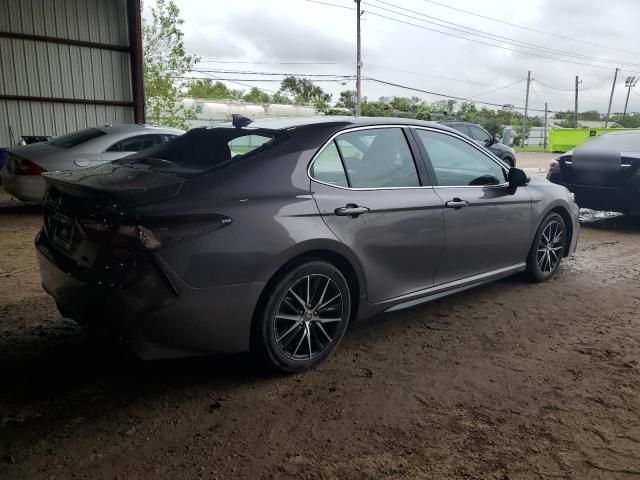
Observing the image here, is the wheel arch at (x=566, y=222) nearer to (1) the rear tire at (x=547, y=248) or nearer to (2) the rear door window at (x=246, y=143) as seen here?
(1) the rear tire at (x=547, y=248)

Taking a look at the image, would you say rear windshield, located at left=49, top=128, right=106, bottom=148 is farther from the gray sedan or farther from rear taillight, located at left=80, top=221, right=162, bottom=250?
rear taillight, located at left=80, top=221, right=162, bottom=250

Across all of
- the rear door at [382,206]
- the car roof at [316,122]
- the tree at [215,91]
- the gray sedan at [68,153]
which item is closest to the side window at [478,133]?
the gray sedan at [68,153]

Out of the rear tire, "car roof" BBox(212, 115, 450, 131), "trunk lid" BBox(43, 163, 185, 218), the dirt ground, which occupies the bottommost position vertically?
the dirt ground

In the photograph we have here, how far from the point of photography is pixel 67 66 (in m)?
12.6

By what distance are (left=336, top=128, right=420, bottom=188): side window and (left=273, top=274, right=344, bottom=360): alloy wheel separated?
704mm

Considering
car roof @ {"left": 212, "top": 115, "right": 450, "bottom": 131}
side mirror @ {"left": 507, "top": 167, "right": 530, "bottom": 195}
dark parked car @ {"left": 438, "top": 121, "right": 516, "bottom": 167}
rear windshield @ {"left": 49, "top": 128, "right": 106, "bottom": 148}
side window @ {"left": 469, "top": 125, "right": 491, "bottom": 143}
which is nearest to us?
car roof @ {"left": 212, "top": 115, "right": 450, "bottom": 131}

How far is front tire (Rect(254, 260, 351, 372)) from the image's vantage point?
2.97 meters

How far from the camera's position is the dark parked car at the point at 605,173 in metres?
Answer: 7.45

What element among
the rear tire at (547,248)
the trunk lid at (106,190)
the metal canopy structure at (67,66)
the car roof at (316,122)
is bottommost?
the rear tire at (547,248)

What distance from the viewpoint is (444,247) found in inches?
152

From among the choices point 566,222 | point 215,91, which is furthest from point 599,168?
point 215,91

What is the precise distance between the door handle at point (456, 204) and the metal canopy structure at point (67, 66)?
430 inches

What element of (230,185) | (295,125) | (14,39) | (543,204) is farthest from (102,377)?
(14,39)

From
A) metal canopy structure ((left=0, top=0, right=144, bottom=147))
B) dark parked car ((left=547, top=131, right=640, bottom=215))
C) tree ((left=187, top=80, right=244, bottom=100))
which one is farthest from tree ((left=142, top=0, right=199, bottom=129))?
tree ((left=187, top=80, right=244, bottom=100))
